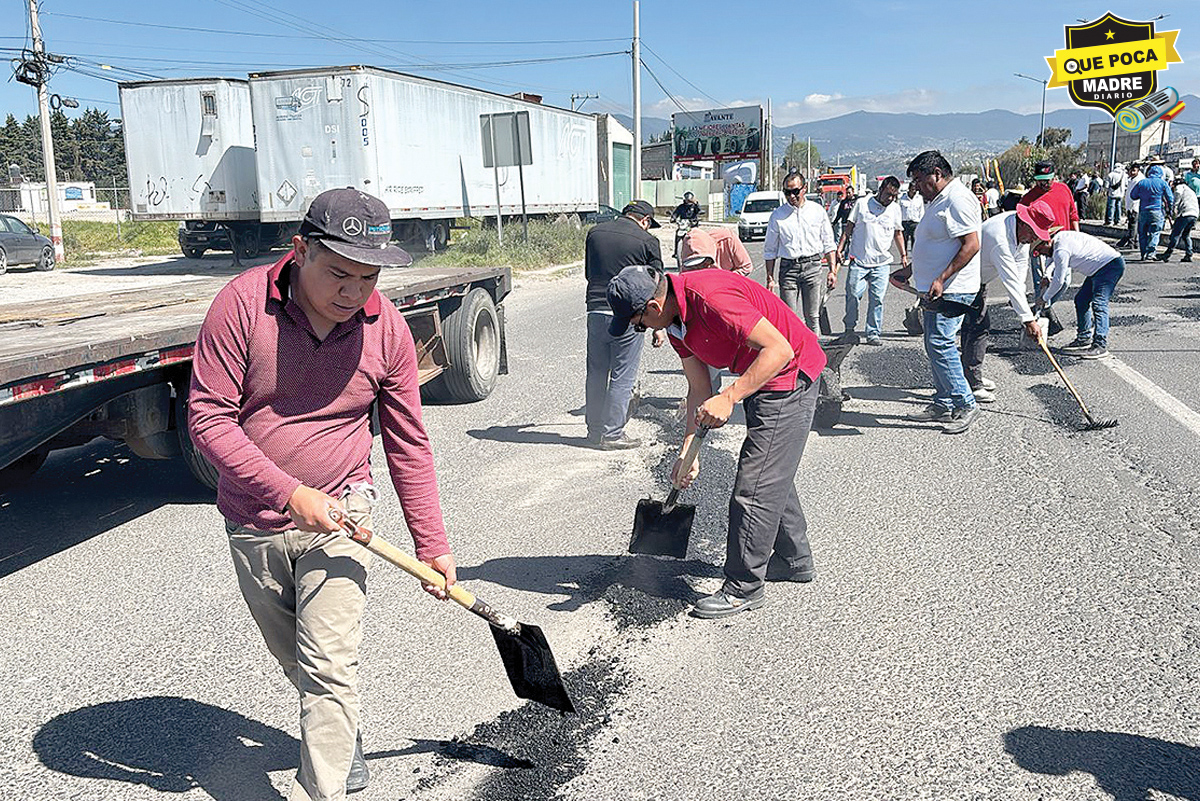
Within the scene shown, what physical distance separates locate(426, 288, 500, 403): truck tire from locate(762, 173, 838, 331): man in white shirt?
2654mm

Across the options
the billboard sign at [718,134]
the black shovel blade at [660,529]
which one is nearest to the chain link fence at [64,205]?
the billboard sign at [718,134]

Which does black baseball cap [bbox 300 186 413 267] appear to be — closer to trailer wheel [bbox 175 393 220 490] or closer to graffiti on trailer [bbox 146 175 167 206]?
trailer wheel [bbox 175 393 220 490]

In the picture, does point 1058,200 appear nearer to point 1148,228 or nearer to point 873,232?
point 873,232

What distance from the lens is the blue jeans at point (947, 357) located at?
282 inches

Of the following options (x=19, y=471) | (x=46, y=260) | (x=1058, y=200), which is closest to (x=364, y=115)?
(x=46, y=260)

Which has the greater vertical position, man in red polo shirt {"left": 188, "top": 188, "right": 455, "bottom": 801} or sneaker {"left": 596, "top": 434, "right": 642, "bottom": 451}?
man in red polo shirt {"left": 188, "top": 188, "right": 455, "bottom": 801}

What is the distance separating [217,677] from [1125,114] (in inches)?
1209

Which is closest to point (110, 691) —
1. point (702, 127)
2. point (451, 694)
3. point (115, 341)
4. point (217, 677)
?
point (217, 677)

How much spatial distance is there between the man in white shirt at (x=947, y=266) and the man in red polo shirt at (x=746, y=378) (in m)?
3.23

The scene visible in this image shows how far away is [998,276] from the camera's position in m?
7.89

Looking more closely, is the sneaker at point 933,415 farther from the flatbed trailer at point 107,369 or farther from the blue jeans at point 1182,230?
the blue jeans at point 1182,230

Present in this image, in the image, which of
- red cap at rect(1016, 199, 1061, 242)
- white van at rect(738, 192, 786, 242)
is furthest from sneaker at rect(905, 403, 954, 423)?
white van at rect(738, 192, 786, 242)

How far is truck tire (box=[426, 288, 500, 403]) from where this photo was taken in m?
8.30

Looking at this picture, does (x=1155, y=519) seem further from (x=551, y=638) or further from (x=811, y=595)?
(x=551, y=638)
